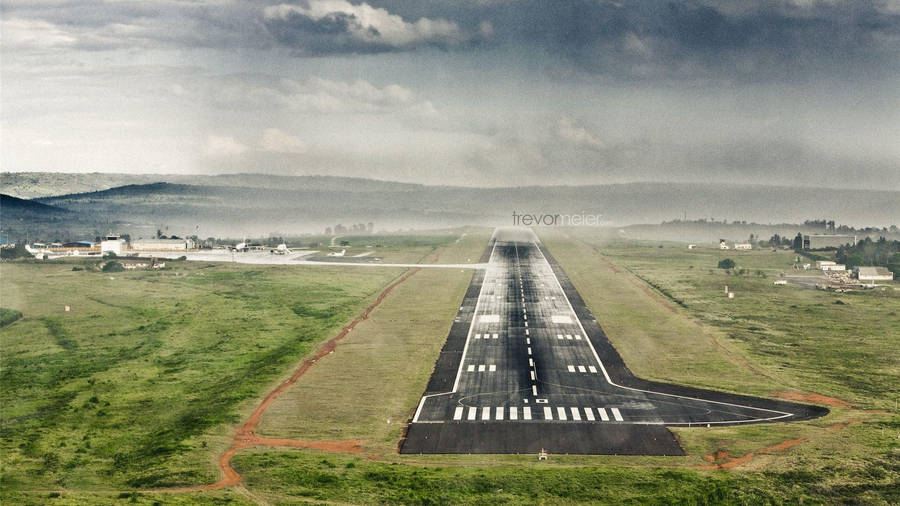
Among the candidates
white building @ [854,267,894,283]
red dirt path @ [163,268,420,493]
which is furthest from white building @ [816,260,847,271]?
red dirt path @ [163,268,420,493]

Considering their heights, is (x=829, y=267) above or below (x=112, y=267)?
above

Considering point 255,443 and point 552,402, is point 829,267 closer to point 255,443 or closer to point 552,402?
point 552,402

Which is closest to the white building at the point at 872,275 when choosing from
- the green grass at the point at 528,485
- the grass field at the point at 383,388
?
the grass field at the point at 383,388

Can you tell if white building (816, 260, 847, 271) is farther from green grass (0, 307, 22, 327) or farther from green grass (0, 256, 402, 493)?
green grass (0, 307, 22, 327)

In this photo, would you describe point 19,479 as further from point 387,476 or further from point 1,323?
point 1,323

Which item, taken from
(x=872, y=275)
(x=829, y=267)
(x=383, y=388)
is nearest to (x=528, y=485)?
(x=383, y=388)

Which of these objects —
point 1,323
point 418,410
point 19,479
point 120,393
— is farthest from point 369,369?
point 1,323
